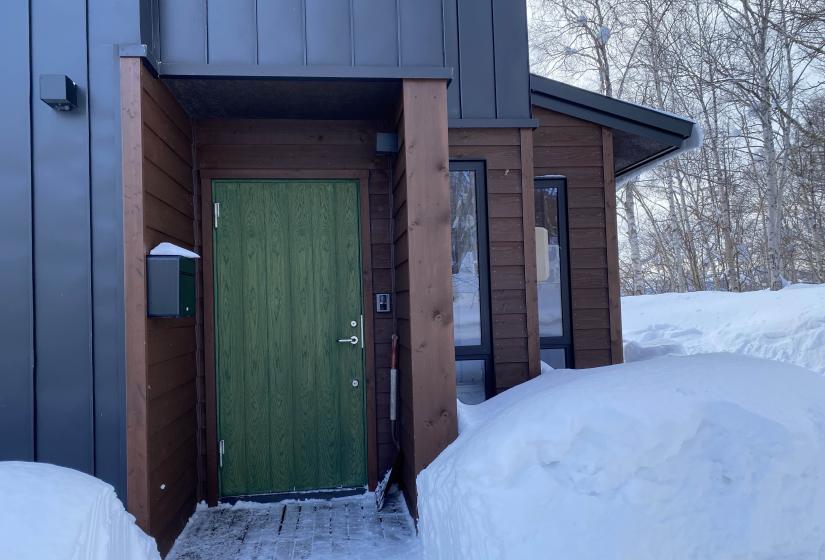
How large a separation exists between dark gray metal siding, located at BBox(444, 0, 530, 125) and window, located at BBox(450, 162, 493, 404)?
37 cm

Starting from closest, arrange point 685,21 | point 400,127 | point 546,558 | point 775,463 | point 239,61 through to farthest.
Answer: point 546,558
point 775,463
point 239,61
point 400,127
point 685,21

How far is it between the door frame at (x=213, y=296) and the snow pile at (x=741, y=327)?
368cm

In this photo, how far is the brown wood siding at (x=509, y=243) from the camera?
11.9ft

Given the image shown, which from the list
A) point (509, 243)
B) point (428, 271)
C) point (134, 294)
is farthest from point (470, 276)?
point (134, 294)

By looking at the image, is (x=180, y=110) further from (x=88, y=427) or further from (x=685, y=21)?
(x=685, y=21)

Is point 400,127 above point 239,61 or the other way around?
the other way around

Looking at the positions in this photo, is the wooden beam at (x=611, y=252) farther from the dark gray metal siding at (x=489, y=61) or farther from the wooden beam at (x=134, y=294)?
the wooden beam at (x=134, y=294)

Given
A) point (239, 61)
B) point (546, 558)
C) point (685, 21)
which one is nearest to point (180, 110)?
point (239, 61)

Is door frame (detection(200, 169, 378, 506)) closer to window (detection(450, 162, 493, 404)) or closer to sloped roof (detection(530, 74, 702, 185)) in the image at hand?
window (detection(450, 162, 493, 404))

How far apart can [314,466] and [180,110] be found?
7.58ft

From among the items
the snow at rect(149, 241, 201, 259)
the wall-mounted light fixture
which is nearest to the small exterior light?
the snow at rect(149, 241, 201, 259)

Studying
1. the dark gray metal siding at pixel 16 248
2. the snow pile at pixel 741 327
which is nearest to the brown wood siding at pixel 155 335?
the dark gray metal siding at pixel 16 248

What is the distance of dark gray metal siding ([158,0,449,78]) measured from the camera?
283cm

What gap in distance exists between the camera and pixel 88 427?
2549mm
